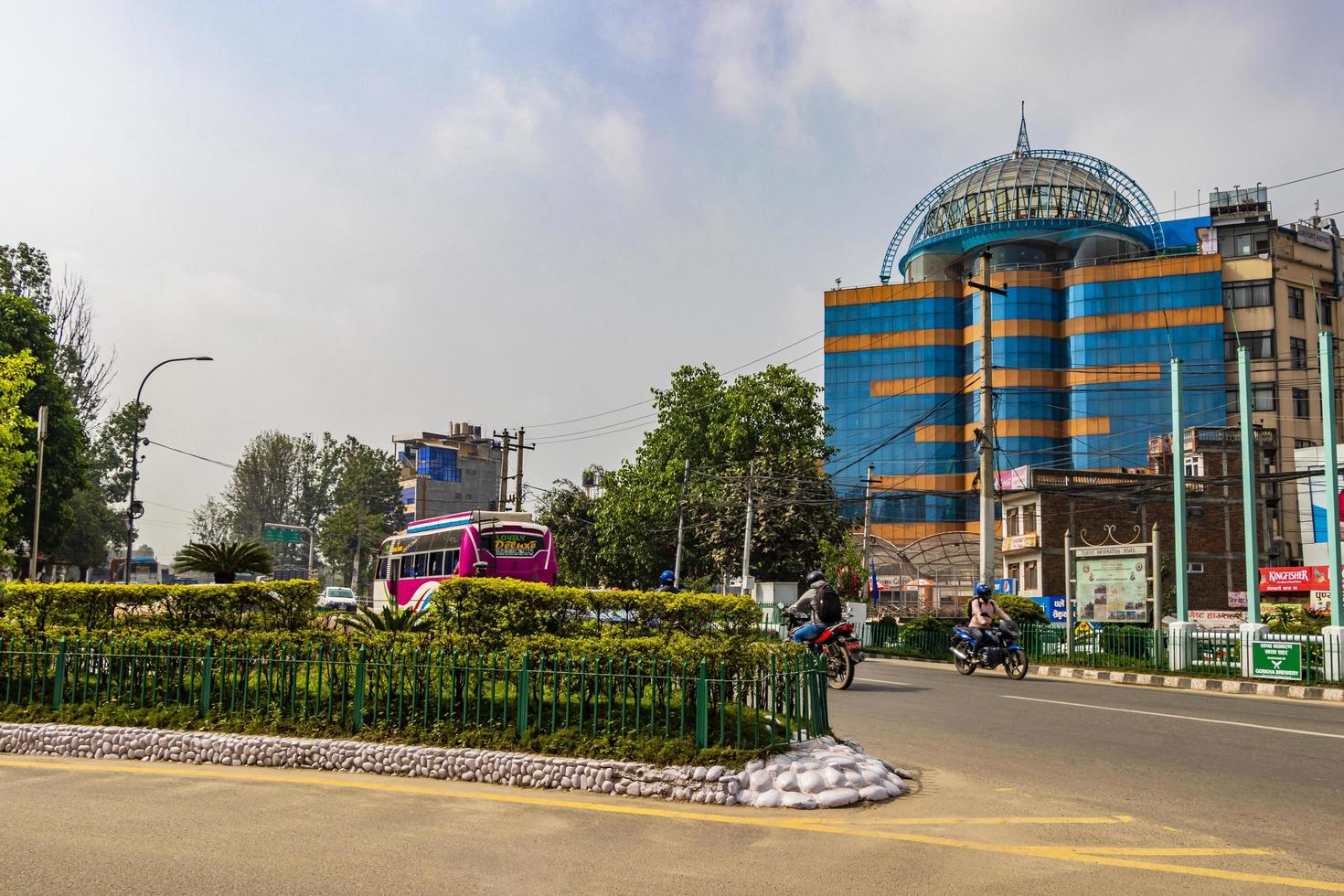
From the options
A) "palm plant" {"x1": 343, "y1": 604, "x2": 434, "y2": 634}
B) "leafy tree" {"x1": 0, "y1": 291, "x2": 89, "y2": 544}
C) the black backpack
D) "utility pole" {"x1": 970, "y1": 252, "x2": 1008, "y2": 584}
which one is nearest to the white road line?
the black backpack

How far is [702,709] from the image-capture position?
8.41m

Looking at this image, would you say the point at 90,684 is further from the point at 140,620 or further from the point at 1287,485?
the point at 1287,485

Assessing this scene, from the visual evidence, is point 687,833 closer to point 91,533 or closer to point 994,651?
point 994,651

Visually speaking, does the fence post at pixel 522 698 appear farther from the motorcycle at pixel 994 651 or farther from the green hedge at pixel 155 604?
the motorcycle at pixel 994 651

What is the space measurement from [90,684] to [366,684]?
11.4ft

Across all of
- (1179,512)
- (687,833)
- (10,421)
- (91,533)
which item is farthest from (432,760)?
(91,533)

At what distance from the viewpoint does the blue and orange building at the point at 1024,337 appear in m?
→ 75.8

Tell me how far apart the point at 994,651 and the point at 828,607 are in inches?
238

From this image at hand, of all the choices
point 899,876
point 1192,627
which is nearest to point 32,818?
point 899,876

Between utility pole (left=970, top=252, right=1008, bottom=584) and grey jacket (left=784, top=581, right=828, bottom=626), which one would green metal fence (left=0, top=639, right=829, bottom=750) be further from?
utility pole (left=970, top=252, right=1008, bottom=584)

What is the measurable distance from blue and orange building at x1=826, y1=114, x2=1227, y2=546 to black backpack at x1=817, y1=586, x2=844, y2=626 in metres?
60.4

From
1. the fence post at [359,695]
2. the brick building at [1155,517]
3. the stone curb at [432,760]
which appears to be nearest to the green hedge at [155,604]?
the stone curb at [432,760]

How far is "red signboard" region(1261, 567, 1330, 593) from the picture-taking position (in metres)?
42.2

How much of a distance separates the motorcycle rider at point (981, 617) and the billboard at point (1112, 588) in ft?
19.8
